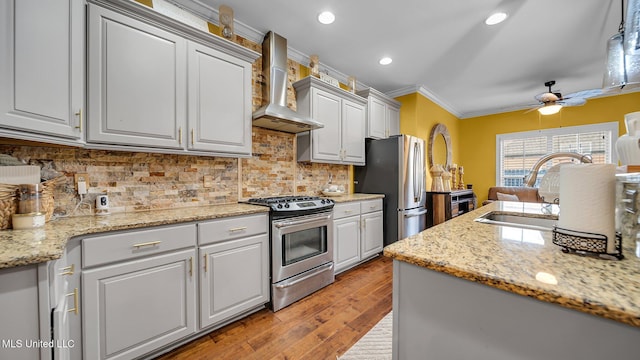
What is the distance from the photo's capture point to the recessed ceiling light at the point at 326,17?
232 centimetres

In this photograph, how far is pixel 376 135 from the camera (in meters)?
3.80

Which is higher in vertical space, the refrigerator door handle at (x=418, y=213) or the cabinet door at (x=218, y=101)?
the cabinet door at (x=218, y=101)

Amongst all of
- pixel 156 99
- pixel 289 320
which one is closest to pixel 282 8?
pixel 156 99

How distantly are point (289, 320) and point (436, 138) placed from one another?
14.1 ft

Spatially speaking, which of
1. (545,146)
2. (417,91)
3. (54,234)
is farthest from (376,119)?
(545,146)

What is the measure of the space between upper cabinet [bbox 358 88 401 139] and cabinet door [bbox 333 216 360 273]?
4.75 ft

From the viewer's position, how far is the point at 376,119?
12.5 ft

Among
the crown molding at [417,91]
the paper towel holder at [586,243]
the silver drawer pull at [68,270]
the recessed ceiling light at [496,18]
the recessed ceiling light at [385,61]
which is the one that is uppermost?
the recessed ceiling light at [385,61]

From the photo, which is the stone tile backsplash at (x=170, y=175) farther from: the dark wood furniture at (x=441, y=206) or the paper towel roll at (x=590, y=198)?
the paper towel roll at (x=590, y=198)

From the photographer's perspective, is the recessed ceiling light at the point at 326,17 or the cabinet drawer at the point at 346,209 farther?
the cabinet drawer at the point at 346,209

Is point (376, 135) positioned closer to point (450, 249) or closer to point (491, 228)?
point (491, 228)

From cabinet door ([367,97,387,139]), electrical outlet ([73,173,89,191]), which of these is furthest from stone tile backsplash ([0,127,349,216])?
cabinet door ([367,97,387,139])

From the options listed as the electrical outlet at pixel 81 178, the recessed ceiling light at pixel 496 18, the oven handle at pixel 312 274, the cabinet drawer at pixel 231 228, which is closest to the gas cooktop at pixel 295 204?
the cabinet drawer at pixel 231 228

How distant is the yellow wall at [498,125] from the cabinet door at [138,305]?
6.02 m
